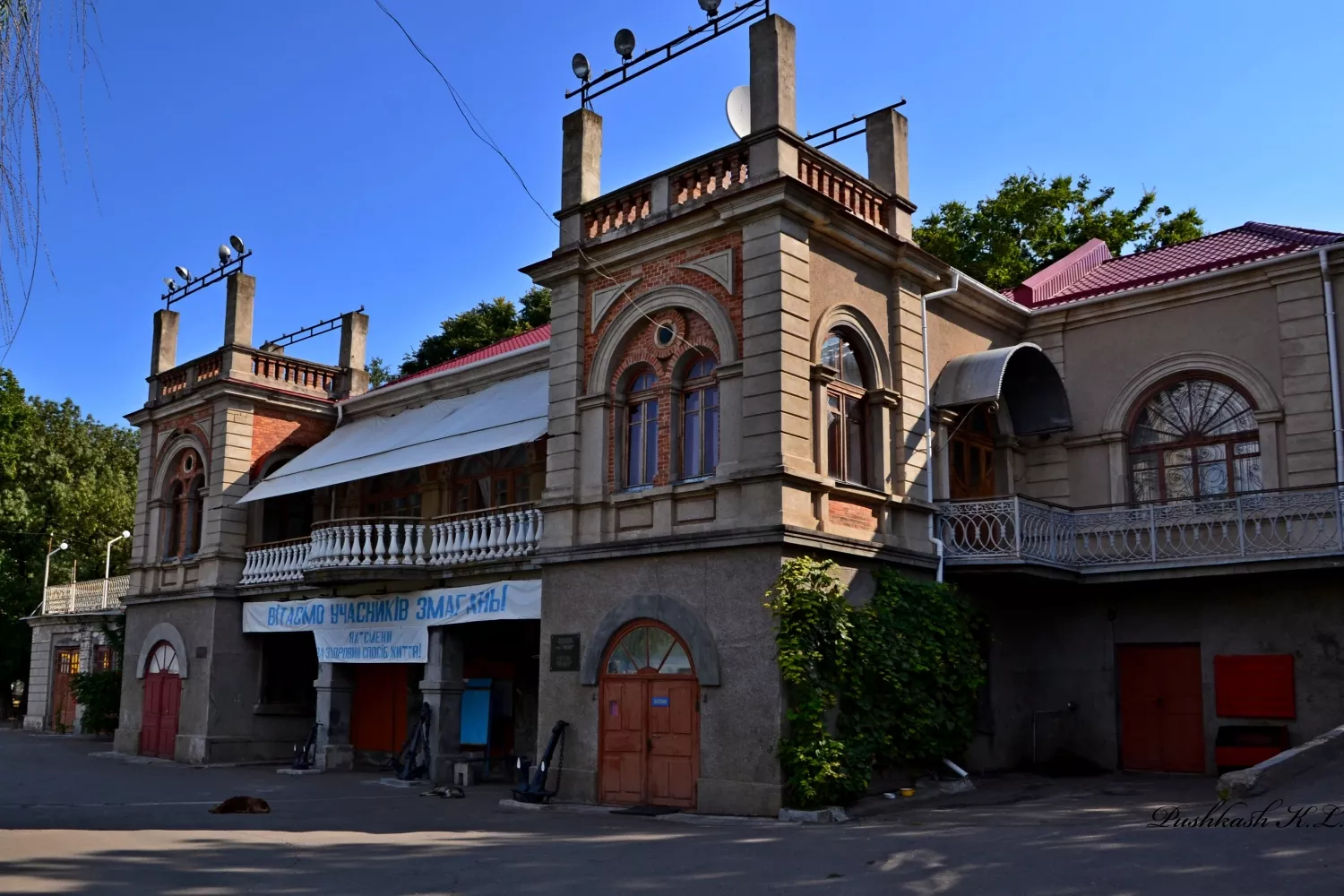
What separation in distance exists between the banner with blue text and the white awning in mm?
2021

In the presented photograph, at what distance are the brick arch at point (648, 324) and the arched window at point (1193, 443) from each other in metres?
6.69

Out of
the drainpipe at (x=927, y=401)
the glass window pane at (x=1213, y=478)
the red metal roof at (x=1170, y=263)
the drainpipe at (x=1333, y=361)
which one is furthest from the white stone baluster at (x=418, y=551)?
the drainpipe at (x=1333, y=361)

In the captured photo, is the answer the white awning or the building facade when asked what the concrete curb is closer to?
the building facade

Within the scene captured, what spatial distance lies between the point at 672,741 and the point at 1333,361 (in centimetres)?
977

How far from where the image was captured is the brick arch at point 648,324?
1474 cm

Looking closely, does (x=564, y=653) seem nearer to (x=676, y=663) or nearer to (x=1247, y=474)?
(x=676, y=663)

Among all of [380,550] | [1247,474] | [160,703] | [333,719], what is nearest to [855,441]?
[1247,474]

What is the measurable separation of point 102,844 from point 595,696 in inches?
237

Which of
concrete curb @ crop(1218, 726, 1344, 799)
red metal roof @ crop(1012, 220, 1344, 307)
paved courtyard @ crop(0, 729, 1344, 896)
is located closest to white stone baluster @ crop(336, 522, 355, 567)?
paved courtyard @ crop(0, 729, 1344, 896)

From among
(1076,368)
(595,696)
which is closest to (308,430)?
(595,696)

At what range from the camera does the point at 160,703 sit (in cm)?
2389

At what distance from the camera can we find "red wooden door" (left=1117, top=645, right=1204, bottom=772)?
16.3 metres

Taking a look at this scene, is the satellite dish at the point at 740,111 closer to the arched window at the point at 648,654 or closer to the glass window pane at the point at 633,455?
the glass window pane at the point at 633,455

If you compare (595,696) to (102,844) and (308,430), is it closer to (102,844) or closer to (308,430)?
(102,844)
